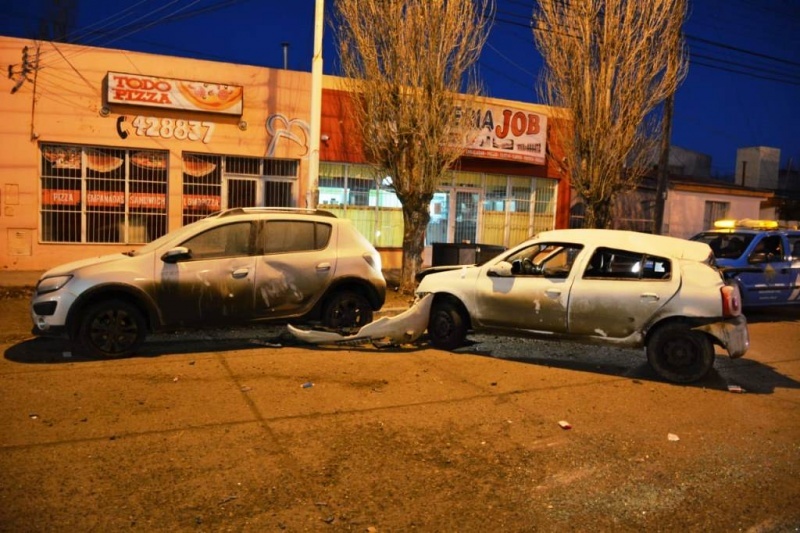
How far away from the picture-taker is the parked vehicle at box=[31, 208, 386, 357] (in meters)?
7.66

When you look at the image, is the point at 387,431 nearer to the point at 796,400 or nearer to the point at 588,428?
the point at 588,428

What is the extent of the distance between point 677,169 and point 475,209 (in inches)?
898

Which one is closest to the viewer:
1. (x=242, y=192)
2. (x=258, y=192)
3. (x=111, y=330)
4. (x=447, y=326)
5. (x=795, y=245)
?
(x=111, y=330)

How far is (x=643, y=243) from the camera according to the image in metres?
7.88

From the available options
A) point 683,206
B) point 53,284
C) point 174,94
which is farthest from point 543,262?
point 683,206

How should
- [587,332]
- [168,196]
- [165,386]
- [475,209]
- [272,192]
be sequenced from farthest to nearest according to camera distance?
[475,209] → [272,192] → [168,196] → [587,332] → [165,386]

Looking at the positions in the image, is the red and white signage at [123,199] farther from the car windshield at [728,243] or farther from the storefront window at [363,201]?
the car windshield at [728,243]

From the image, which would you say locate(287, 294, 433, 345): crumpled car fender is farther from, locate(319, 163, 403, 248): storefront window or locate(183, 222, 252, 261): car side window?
locate(319, 163, 403, 248): storefront window

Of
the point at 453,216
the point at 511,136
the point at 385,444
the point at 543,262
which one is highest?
the point at 511,136

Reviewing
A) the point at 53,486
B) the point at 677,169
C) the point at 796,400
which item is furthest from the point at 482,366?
the point at 677,169

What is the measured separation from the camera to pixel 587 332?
783cm

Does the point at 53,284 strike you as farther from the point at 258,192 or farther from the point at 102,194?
the point at 258,192

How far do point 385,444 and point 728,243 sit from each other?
35.1 feet

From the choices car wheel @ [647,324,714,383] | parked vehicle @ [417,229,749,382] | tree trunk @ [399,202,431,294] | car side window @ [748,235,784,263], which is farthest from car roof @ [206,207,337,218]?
car side window @ [748,235,784,263]
